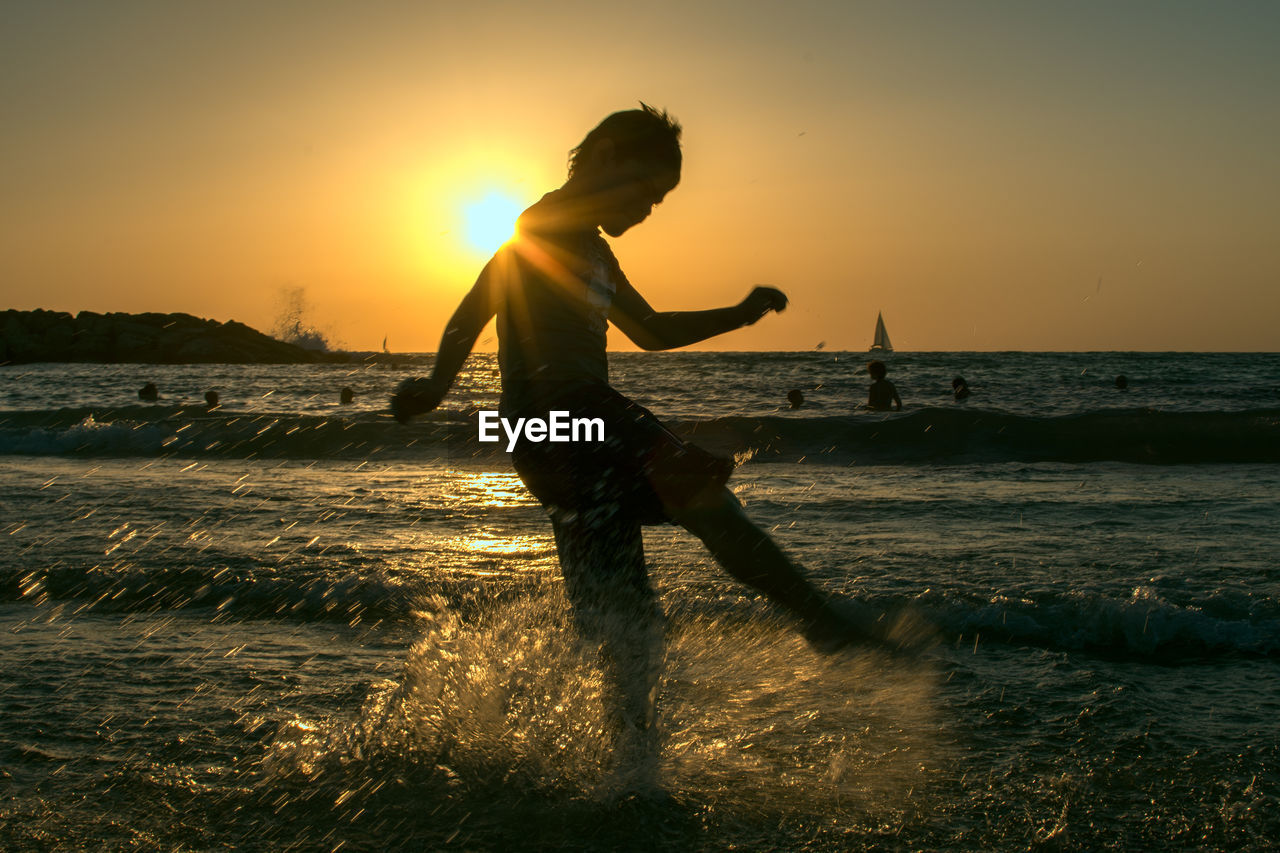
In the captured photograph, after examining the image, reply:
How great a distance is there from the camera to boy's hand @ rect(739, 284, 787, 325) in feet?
7.98

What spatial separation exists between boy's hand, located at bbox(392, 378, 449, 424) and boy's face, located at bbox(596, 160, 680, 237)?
0.61 metres

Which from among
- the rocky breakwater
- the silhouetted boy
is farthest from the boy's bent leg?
the rocky breakwater

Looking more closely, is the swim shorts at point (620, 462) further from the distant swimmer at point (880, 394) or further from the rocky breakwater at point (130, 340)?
the rocky breakwater at point (130, 340)

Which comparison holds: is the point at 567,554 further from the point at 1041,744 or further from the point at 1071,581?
the point at 1071,581

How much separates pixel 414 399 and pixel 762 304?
0.95 metres

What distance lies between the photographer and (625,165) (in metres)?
2.29

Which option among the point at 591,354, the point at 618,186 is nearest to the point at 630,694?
the point at 591,354

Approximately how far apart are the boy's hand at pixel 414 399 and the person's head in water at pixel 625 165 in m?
0.59

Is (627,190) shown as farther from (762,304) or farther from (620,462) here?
(620,462)

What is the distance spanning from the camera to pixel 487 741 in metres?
2.22

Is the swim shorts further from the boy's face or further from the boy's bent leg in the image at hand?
the boy's face

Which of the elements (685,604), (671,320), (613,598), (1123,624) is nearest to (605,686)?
(613,598)

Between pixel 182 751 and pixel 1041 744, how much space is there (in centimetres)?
211

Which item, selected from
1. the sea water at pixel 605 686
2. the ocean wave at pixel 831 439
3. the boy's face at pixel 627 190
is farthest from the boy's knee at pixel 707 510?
the ocean wave at pixel 831 439
